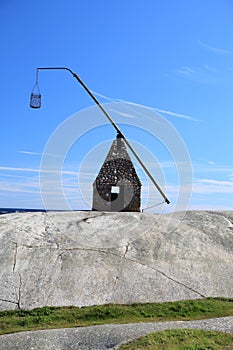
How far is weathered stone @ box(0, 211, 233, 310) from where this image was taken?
12.8 metres

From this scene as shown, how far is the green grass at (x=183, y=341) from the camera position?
858 cm

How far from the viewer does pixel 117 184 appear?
1953cm

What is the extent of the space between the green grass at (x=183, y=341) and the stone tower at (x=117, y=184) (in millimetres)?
10535

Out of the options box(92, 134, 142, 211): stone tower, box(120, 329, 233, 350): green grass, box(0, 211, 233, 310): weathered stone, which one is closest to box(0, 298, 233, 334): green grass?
box(0, 211, 233, 310): weathered stone

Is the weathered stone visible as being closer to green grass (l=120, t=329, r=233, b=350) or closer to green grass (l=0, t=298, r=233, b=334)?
green grass (l=0, t=298, r=233, b=334)

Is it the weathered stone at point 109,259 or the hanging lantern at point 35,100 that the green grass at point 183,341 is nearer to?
the weathered stone at point 109,259

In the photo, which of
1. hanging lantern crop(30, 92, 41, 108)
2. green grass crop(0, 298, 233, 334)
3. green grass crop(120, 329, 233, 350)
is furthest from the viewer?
hanging lantern crop(30, 92, 41, 108)

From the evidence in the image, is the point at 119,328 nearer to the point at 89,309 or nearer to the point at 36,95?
the point at 89,309

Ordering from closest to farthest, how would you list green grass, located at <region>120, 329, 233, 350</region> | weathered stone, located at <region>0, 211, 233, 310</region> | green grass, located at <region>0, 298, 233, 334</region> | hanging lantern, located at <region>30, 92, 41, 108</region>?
green grass, located at <region>120, 329, 233, 350</region> < green grass, located at <region>0, 298, 233, 334</region> < weathered stone, located at <region>0, 211, 233, 310</region> < hanging lantern, located at <region>30, 92, 41, 108</region>

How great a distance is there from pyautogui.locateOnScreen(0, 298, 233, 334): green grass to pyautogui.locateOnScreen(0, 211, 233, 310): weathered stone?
0.38m

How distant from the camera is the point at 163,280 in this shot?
43.7 feet

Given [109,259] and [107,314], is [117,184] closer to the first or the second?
[109,259]

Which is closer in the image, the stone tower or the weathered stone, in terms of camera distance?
the weathered stone

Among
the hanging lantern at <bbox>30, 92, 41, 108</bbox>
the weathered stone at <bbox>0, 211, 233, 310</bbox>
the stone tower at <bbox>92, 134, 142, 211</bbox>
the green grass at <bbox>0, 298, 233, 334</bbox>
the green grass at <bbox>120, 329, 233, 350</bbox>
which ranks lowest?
the green grass at <bbox>0, 298, 233, 334</bbox>
